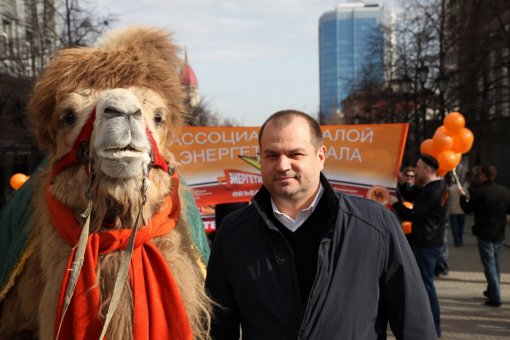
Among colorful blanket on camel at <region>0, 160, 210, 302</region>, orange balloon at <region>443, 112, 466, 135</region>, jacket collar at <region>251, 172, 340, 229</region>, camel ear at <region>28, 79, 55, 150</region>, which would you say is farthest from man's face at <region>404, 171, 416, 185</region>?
camel ear at <region>28, 79, 55, 150</region>

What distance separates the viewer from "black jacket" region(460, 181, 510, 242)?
6.75m

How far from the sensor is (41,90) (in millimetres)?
2420

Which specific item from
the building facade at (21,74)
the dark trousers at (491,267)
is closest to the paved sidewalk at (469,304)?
the dark trousers at (491,267)

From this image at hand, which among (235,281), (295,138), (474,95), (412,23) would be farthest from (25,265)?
(412,23)

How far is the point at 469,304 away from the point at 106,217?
594cm

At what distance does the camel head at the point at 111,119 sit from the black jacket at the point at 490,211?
534 cm

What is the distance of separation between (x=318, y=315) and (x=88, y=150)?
1137 millimetres

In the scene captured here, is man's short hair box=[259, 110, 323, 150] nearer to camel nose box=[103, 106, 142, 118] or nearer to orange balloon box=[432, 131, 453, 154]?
camel nose box=[103, 106, 142, 118]

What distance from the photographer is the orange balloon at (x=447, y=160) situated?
695 cm

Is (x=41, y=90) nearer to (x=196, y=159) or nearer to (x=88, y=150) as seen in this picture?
(x=88, y=150)

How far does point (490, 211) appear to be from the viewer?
22.2 ft

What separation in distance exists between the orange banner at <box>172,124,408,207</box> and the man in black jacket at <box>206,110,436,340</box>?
536 cm

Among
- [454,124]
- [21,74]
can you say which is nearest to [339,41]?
[21,74]

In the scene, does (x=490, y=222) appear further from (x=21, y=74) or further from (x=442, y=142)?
(x=21, y=74)
